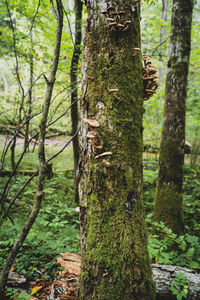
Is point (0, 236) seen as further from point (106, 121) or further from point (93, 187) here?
point (106, 121)

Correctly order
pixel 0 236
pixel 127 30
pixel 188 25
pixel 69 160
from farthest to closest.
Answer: pixel 69 160
pixel 188 25
pixel 0 236
pixel 127 30

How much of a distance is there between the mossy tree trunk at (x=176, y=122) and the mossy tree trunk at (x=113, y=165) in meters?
2.59

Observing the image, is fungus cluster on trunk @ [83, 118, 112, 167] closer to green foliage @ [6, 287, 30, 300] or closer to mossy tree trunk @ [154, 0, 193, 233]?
green foliage @ [6, 287, 30, 300]

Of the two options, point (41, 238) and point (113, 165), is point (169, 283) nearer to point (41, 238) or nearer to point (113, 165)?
point (113, 165)

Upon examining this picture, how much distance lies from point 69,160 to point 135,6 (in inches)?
354

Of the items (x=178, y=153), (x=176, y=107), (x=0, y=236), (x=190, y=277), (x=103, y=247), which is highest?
(x=176, y=107)

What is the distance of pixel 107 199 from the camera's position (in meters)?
1.31

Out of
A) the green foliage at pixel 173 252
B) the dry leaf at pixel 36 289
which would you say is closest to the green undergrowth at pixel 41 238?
the dry leaf at pixel 36 289

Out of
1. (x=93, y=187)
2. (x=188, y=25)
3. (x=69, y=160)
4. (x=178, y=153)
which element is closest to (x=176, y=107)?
(x=178, y=153)

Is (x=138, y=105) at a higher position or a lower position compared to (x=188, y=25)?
lower

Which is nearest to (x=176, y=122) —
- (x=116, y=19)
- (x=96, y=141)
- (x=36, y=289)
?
(x=116, y=19)

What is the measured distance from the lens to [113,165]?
1.34m

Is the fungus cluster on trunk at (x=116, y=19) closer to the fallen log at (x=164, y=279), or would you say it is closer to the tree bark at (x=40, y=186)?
the tree bark at (x=40, y=186)

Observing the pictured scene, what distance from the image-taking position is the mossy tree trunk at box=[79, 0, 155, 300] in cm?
127
